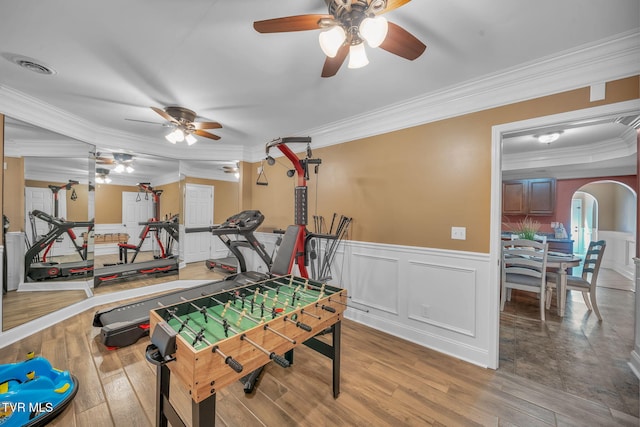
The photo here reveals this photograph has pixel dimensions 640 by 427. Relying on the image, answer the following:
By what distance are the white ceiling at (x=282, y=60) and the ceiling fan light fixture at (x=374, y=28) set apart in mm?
502

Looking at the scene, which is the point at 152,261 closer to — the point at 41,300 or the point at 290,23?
the point at 41,300

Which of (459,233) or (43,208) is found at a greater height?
(43,208)

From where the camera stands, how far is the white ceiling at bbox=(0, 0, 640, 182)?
1624 mm

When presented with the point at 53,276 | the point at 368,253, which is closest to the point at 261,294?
the point at 368,253

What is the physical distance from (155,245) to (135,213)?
0.72 metres

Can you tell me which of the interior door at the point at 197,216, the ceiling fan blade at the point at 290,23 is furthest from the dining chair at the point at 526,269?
the interior door at the point at 197,216

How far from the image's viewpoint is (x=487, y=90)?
7.79 feet

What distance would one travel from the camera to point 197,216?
496cm

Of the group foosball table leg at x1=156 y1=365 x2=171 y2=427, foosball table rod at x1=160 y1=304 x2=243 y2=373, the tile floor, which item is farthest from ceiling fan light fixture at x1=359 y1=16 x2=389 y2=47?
the tile floor

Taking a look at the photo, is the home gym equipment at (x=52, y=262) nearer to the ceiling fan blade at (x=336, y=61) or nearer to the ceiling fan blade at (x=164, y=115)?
the ceiling fan blade at (x=164, y=115)

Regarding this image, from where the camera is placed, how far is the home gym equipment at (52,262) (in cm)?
314

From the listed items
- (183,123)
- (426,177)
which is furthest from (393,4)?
(183,123)

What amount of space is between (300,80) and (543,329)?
13.4 feet

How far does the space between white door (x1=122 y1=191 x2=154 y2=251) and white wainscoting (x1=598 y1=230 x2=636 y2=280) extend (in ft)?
32.0
